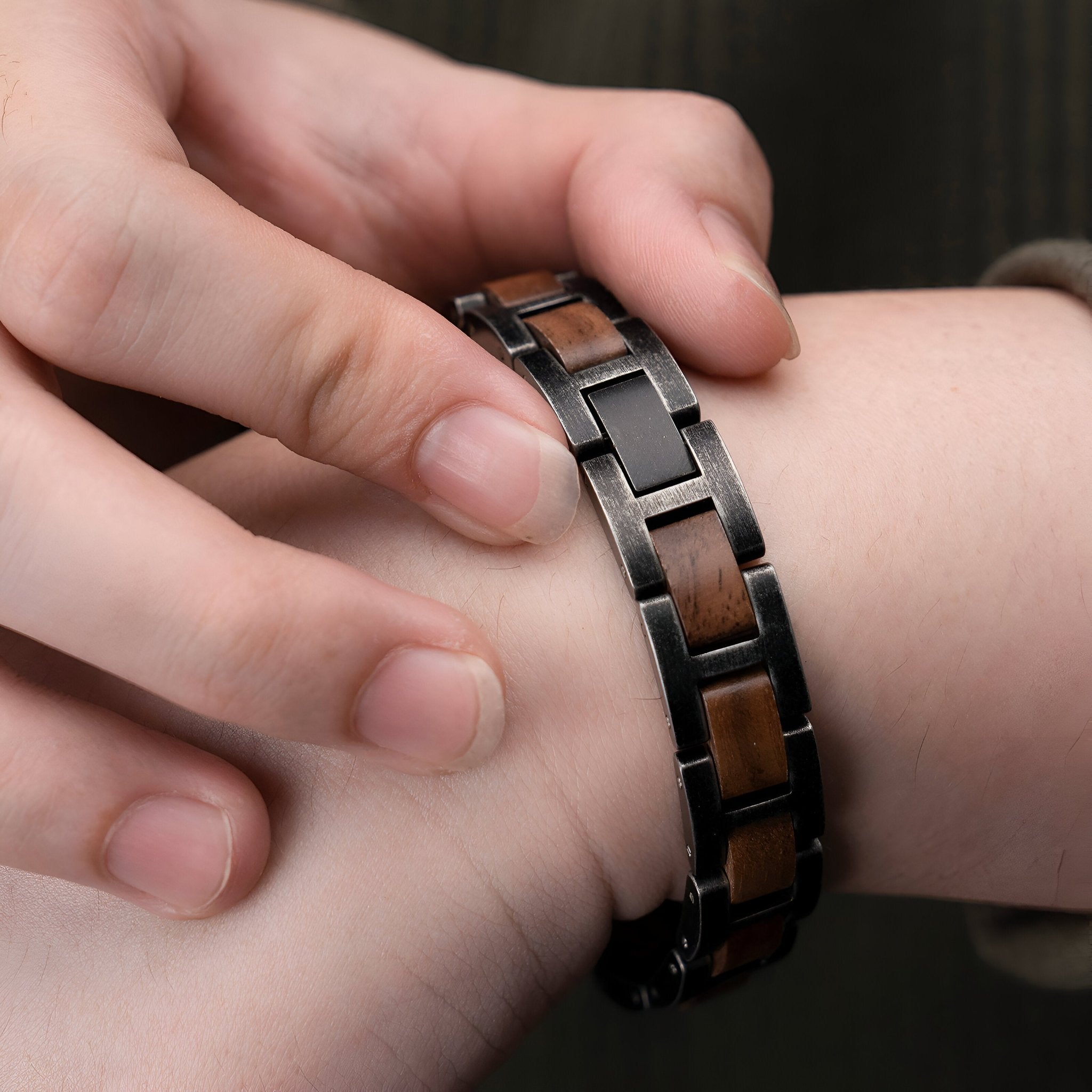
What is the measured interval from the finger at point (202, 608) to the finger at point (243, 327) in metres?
0.07

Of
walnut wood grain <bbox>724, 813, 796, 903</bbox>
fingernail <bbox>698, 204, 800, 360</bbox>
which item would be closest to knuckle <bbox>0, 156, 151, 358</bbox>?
fingernail <bbox>698, 204, 800, 360</bbox>

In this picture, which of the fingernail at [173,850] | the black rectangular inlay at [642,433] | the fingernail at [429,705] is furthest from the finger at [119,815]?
the black rectangular inlay at [642,433]

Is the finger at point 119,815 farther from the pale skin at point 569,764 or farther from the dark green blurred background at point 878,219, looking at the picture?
the dark green blurred background at point 878,219

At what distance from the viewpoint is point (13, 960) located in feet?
1.99

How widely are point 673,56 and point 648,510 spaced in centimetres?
96

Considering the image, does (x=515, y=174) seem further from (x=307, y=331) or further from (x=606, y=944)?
(x=606, y=944)

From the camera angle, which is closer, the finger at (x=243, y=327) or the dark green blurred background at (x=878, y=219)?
the finger at (x=243, y=327)

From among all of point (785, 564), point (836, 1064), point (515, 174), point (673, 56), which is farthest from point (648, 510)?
point (673, 56)

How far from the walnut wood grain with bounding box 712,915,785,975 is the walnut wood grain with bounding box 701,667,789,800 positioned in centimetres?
13

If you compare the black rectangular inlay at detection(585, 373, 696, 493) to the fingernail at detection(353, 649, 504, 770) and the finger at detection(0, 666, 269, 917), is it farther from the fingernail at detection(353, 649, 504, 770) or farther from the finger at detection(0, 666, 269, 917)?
the finger at detection(0, 666, 269, 917)

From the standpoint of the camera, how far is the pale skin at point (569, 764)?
23.3 inches

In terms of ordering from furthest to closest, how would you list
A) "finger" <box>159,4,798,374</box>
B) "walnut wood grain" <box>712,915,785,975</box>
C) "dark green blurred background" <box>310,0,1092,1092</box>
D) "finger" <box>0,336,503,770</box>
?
"dark green blurred background" <box>310,0,1092,1092</box> < "finger" <box>159,4,798,374</box> < "walnut wood grain" <box>712,915,785,975</box> < "finger" <box>0,336,503,770</box>

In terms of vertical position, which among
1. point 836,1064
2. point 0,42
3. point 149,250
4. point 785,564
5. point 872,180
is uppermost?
point 0,42

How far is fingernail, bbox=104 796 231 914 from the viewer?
0.57 meters
